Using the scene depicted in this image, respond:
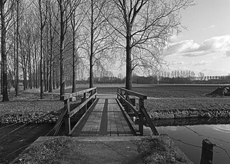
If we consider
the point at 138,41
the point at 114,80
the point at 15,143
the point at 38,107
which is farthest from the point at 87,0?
the point at 114,80

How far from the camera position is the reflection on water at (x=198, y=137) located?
19.4ft

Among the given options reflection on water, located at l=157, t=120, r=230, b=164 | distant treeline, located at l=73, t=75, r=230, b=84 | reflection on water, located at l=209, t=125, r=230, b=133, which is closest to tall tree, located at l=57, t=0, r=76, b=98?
reflection on water, located at l=157, t=120, r=230, b=164

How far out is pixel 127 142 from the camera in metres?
3.82

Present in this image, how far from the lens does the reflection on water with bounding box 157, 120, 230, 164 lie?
5.91 metres

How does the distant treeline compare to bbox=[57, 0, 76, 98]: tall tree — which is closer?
bbox=[57, 0, 76, 98]: tall tree

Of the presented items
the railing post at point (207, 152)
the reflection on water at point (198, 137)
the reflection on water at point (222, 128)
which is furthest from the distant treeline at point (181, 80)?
the railing post at point (207, 152)

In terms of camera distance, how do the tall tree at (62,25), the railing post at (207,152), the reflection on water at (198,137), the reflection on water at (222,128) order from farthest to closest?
the tall tree at (62,25)
the reflection on water at (222,128)
the reflection on water at (198,137)
the railing post at (207,152)

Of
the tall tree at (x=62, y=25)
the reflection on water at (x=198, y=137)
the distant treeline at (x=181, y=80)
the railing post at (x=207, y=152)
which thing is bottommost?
the reflection on water at (x=198, y=137)

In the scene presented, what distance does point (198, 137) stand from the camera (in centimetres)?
804

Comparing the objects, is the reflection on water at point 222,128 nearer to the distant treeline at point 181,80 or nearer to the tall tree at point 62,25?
the tall tree at point 62,25

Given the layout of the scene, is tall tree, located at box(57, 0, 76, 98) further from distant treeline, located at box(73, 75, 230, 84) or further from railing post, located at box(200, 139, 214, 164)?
distant treeline, located at box(73, 75, 230, 84)

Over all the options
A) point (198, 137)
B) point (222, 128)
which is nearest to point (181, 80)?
point (222, 128)

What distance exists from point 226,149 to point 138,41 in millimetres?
7870

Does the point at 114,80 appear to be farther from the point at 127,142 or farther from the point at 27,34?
the point at 127,142
